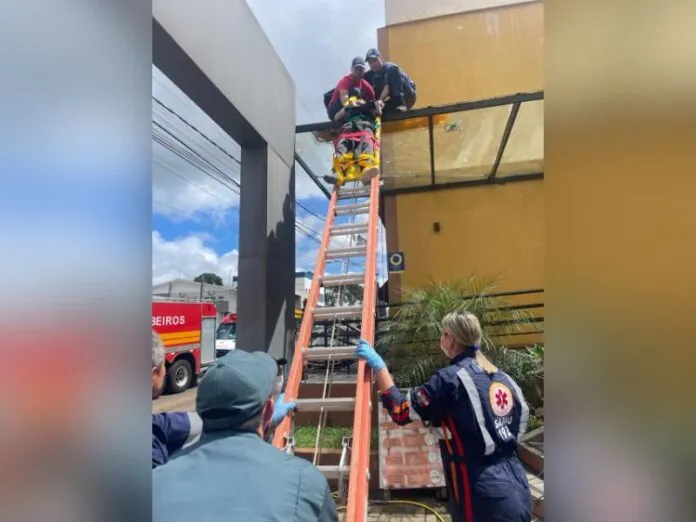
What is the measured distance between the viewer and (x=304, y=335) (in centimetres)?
387

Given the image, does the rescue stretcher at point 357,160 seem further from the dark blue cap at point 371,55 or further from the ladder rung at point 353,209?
the dark blue cap at point 371,55

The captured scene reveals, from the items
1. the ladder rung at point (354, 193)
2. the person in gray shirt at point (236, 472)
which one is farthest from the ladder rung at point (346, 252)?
the person in gray shirt at point (236, 472)

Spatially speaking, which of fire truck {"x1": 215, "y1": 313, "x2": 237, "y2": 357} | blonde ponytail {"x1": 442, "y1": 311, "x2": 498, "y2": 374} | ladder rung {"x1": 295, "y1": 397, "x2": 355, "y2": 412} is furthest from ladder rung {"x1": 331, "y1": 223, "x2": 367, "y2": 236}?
fire truck {"x1": 215, "y1": 313, "x2": 237, "y2": 357}

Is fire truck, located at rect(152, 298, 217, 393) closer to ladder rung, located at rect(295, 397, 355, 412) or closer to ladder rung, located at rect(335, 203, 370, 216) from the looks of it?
ladder rung, located at rect(335, 203, 370, 216)

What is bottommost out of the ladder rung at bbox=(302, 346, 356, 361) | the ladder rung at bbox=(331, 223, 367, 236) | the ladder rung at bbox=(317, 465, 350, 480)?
the ladder rung at bbox=(317, 465, 350, 480)

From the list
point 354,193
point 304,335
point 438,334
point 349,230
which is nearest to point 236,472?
point 304,335

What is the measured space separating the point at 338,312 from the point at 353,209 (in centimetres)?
159

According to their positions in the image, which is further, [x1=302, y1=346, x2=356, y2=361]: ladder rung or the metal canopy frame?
the metal canopy frame

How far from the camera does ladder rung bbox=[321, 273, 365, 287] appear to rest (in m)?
4.40

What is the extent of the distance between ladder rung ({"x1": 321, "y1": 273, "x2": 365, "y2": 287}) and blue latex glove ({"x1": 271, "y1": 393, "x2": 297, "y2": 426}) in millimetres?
1476

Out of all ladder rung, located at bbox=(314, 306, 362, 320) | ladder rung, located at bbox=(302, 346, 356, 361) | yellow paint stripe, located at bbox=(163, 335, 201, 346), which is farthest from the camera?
yellow paint stripe, located at bbox=(163, 335, 201, 346)
